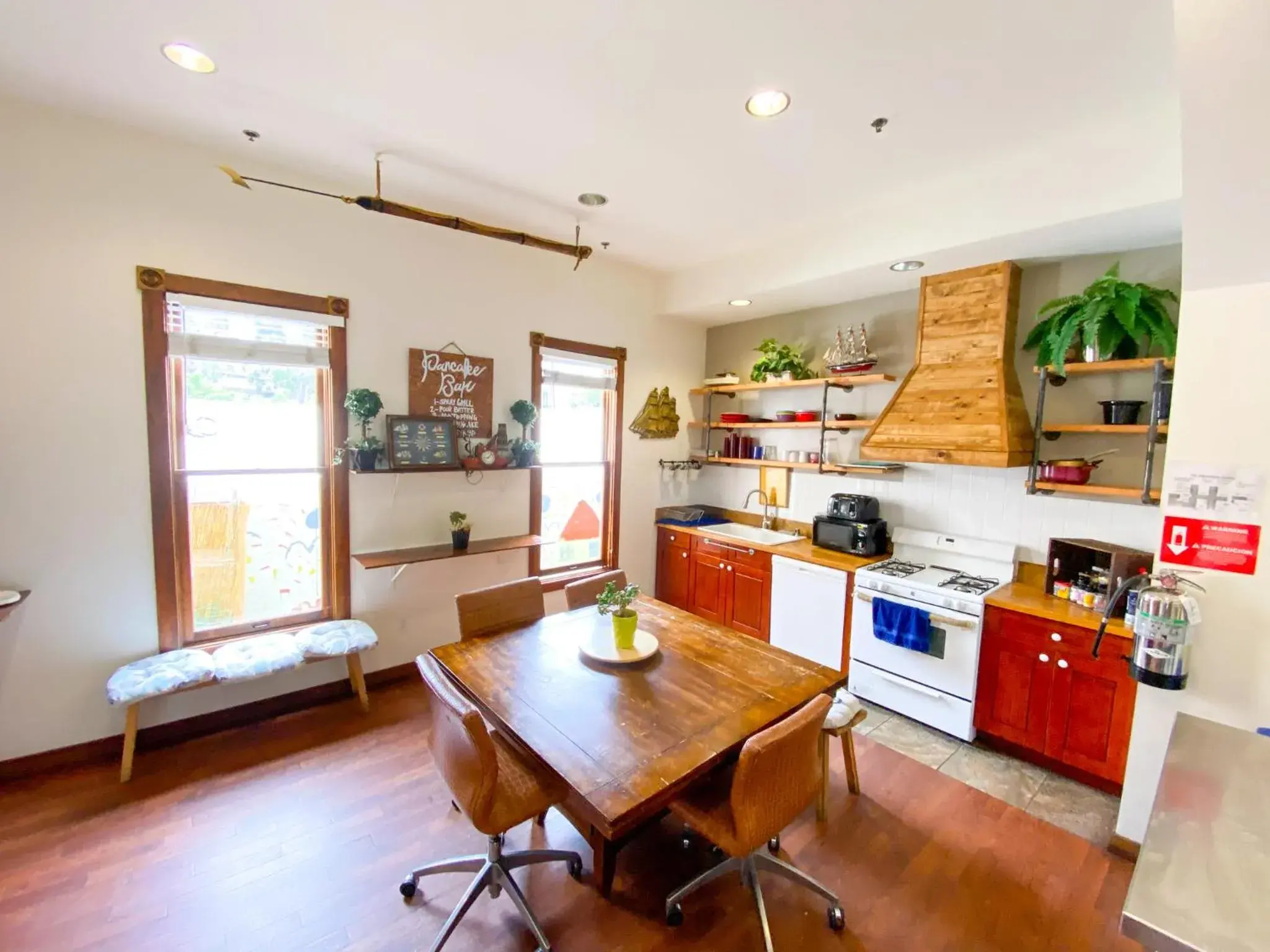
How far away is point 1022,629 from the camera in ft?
8.80

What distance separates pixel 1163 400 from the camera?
245 centimetres

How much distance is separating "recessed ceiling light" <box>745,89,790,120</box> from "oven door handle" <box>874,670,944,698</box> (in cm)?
298

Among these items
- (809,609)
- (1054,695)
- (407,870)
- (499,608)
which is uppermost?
(499,608)

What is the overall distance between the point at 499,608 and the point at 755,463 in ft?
8.22

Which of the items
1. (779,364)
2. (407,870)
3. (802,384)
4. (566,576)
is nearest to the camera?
(407,870)

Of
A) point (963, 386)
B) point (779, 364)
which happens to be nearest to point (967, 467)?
point (963, 386)

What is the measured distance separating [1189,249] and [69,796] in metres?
4.87

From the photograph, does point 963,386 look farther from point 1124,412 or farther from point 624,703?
point 624,703

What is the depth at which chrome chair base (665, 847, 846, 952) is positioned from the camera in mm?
1796

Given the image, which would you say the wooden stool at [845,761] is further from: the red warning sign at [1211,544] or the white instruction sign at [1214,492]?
the white instruction sign at [1214,492]

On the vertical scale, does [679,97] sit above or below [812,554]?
above

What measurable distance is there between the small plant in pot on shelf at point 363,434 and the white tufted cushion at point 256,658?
100 cm

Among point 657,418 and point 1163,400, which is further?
point 657,418

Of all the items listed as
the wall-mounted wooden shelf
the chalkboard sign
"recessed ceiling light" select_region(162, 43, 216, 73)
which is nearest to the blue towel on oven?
the chalkboard sign
